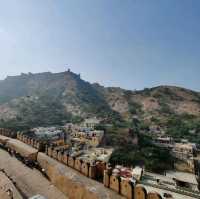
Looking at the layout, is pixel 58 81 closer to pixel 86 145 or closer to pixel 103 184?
pixel 86 145

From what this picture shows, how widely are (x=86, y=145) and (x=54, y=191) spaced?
153 ft

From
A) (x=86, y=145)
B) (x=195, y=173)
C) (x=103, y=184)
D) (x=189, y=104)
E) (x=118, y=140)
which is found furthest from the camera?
(x=189, y=104)

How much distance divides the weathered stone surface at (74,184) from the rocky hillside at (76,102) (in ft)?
212

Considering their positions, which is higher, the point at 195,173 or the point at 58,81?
the point at 58,81

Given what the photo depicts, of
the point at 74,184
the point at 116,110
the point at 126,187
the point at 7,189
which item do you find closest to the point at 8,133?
the point at 7,189

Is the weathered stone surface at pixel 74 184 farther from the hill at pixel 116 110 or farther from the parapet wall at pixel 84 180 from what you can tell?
the hill at pixel 116 110

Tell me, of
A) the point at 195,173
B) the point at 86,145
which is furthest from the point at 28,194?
the point at 86,145

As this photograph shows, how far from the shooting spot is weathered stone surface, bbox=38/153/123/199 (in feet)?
25.9

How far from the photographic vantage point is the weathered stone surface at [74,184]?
789 centimetres

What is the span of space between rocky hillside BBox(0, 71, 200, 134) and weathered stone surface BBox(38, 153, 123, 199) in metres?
64.7

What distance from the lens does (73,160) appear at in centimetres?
1069

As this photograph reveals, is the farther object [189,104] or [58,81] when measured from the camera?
[58,81]

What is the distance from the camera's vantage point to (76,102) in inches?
4355

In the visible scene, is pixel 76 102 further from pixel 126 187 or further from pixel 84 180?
pixel 126 187
